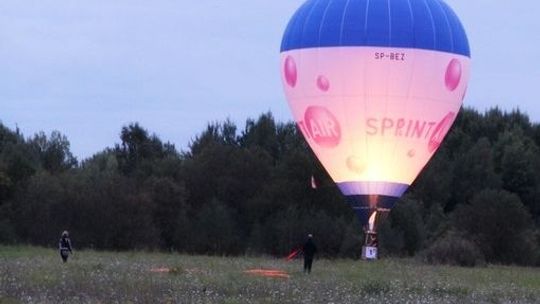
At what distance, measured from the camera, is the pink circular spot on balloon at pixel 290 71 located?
131 feet

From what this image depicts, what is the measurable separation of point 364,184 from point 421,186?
32515 millimetres

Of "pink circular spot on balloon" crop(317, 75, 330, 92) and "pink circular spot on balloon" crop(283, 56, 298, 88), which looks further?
"pink circular spot on balloon" crop(283, 56, 298, 88)

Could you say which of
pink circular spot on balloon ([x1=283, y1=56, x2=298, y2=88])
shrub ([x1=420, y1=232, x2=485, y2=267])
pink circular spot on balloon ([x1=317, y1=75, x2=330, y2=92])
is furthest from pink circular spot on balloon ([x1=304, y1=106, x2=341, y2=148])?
shrub ([x1=420, y1=232, x2=485, y2=267])

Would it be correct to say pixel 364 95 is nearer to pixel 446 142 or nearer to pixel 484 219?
pixel 484 219

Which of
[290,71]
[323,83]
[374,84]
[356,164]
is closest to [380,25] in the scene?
[374,84]

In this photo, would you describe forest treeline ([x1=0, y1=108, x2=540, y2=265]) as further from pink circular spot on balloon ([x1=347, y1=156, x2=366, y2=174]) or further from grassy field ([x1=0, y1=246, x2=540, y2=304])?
grassy field ([x1=0, y1=246, x2=540, y2=304])

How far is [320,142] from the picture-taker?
39.7 metres

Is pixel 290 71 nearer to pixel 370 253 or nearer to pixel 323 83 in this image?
pixel 323 83

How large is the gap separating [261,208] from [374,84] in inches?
918

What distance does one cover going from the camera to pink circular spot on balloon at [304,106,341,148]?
128ft

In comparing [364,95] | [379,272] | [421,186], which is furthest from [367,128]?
[421,186]

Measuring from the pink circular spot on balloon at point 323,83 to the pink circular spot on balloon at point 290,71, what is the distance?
41.9 inches

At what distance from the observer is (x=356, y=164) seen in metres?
39.4

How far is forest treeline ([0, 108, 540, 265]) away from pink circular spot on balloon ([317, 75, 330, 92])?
26.8ft
